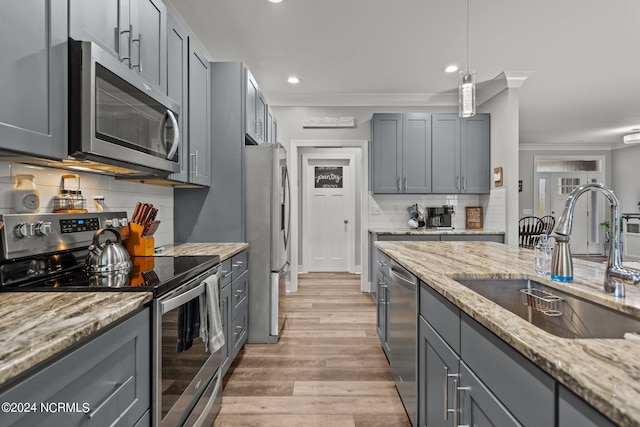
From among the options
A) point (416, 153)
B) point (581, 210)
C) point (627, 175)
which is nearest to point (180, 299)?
point (416, 153)

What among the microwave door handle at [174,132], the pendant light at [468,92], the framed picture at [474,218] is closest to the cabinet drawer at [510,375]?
the pendant light at [468,92]

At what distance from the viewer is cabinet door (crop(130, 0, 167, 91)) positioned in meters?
1.75

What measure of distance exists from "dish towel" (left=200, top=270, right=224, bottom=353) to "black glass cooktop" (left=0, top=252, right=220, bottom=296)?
104mm

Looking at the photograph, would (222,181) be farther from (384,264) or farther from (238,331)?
(384,264)

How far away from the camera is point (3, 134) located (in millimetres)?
1026

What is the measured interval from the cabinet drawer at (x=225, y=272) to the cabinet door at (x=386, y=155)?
8.74ft

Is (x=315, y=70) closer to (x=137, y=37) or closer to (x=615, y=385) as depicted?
(x=137, y=37)

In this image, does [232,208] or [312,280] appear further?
[312,280]

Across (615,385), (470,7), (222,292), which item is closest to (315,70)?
(470,7)

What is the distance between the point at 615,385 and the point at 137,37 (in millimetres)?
2167

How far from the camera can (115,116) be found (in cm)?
149

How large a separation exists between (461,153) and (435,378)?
376 centimetres

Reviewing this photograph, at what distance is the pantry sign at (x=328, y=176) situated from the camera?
21.2 feet

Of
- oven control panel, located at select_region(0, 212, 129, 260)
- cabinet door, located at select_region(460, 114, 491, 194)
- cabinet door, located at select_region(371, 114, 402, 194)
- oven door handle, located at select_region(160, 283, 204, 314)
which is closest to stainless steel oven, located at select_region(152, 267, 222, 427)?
oven door handle, located at select_region(160, 283, 204, 314)
